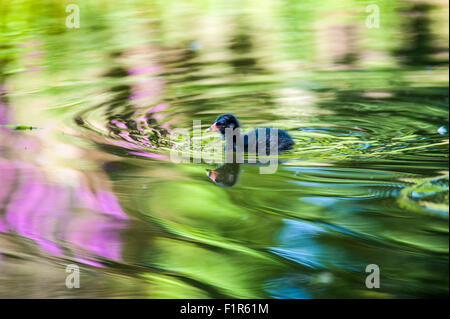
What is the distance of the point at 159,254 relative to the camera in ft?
13.4

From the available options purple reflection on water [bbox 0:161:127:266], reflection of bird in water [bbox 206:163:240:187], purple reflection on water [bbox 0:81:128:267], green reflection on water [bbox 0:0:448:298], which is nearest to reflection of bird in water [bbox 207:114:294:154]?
green reflection on water [bbox 0:0:448:298]

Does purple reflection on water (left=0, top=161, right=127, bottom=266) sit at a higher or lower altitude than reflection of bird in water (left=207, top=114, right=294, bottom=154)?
lower

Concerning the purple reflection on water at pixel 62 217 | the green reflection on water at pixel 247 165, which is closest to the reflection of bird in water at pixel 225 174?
the green reflection on water at pixel 247 165

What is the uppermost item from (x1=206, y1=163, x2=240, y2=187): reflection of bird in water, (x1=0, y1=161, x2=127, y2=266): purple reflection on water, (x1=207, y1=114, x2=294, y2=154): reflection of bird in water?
(x1=207, y1=114, x2=294, y2=154): reflection of bird in water

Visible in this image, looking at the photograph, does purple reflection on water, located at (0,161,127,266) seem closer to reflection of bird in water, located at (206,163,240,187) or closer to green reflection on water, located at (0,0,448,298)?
green reflection on water, located at (0,0,448,298)

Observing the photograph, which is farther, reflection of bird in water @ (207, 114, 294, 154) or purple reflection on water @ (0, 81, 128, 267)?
reflection of bird in water @ (207, 114, 294, 154)

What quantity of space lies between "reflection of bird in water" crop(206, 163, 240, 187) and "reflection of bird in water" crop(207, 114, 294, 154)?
0.45 metres

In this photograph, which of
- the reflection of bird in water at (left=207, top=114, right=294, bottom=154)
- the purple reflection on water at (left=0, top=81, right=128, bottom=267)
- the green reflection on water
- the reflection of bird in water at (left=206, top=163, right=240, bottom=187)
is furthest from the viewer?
the reflection of bird in water at (left=207, top=114, right=294, bottom=154)

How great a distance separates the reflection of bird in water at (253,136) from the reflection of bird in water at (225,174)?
1.46 feet

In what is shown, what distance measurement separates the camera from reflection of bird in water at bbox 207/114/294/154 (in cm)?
593

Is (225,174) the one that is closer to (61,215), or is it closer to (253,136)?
(253,136)

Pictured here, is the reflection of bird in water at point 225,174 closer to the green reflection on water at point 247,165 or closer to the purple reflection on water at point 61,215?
the green reflection on water at point 247,165

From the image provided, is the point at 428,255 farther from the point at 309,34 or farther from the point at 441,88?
the point at 309,34

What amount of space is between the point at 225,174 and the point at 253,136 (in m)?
0.92
